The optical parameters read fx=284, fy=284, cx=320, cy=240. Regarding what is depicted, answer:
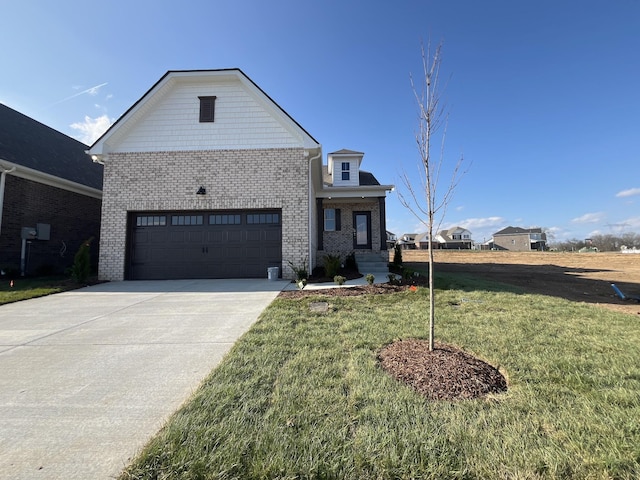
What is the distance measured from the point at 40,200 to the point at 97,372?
12434mm

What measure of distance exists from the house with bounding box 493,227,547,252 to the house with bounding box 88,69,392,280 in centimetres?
6190

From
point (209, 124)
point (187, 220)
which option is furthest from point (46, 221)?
point (209, 124)

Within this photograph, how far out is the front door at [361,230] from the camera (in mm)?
14510

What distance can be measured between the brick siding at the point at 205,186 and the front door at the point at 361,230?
16.6 ft

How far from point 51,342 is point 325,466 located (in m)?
4.51

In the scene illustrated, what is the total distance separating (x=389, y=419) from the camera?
2143mm

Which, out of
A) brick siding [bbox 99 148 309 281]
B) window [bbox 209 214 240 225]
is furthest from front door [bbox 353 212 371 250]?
window [bbox 209 214 240 225]

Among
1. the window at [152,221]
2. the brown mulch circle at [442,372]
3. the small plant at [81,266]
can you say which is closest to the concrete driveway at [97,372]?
the brown mulch circle at [442,372]

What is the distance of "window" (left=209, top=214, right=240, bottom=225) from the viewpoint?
33.7 ft

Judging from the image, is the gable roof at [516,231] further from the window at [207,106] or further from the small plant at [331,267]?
the window at [207,106]

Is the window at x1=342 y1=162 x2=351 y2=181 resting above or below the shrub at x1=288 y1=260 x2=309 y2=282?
above

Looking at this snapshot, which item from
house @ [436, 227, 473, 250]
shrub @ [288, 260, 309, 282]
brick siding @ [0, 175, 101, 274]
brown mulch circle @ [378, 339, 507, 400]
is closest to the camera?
brown mulch circle @ [378, 339, 507, 400]

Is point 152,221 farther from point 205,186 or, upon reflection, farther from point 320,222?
point 320,222

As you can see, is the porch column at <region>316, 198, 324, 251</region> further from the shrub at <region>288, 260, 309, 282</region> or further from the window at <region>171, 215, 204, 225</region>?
the window at <region>171, 215, 204, 225</region>
